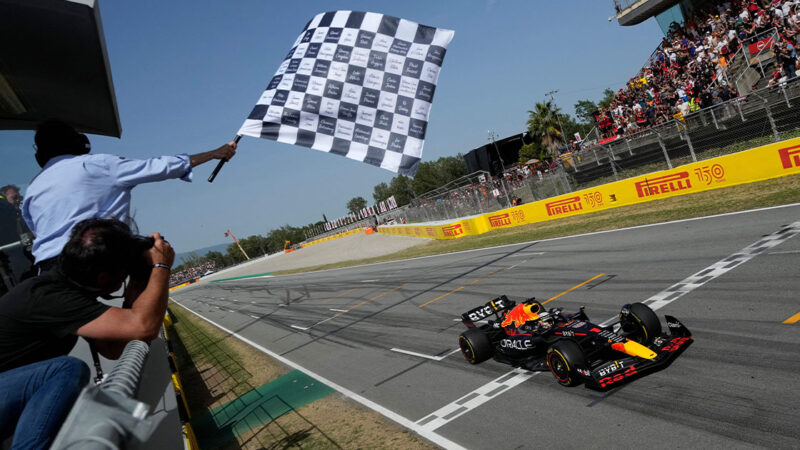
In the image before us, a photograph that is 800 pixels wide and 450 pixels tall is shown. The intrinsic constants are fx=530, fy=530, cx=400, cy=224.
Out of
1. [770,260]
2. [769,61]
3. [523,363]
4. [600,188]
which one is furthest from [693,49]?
[523,363]

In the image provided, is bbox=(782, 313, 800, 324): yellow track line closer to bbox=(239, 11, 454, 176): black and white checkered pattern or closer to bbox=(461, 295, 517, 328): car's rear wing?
bbox=(461, 295, 517, 328): car's rear wing

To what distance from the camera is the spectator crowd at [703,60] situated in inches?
765

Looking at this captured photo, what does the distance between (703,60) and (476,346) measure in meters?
21.9

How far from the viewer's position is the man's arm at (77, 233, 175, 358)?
2174mm

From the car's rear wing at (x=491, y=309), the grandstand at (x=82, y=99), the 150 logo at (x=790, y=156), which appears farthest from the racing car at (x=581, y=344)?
the 150 logo at (x=790, y=156)

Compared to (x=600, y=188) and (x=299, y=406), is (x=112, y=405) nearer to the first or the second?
(x=299, y=406)

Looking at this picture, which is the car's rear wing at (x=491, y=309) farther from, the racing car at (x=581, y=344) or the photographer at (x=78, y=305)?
the photographer at (x=78, y=305)

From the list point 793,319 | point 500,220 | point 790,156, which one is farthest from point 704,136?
point 793,319

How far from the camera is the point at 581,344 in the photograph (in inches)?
262

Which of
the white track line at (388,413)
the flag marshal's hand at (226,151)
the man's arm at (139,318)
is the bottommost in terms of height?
the white track line at (388,413)

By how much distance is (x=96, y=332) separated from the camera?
2.17 m

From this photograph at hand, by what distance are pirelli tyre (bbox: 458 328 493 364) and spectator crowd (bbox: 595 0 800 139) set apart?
16530mm

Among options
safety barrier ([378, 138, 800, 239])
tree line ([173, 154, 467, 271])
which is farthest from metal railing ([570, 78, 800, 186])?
tree line ([173, 154, 467, 271])

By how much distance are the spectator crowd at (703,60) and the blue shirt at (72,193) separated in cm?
2107
